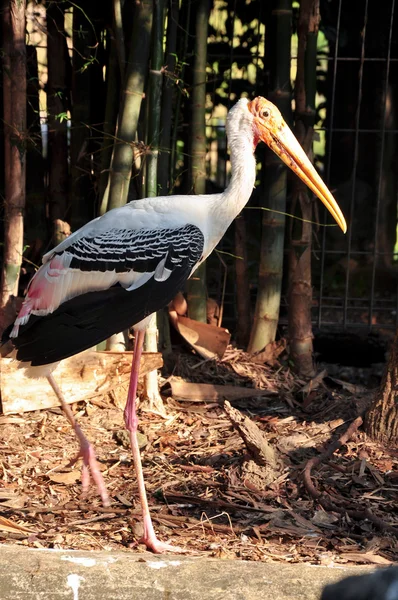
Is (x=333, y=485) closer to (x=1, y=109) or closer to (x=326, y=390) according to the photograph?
(x=326, y=390)

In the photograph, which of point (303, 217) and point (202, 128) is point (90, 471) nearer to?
point (303, 217)

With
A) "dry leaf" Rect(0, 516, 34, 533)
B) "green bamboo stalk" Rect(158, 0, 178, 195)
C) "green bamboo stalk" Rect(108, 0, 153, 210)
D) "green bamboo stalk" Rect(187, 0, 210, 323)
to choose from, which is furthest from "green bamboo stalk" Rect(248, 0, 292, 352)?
"dry leaf" Rect(0, 516, 34, 533)

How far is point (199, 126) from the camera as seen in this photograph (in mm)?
6281

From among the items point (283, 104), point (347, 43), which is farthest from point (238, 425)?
point (347, 43)

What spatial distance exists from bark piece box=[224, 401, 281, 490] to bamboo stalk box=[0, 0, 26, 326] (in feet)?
5.80

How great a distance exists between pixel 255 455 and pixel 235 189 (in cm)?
142

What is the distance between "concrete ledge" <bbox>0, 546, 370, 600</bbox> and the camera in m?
3.28

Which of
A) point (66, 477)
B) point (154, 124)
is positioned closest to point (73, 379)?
point (66, 477)

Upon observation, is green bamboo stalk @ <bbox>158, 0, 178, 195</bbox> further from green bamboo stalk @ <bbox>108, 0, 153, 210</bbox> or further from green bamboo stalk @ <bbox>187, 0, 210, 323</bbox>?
green bamboo stalk @ <bbox>108, 0, 153, 210</bbox>

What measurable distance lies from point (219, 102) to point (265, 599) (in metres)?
5.01

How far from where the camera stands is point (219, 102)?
7.45m

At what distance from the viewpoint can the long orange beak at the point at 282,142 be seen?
4715 mm

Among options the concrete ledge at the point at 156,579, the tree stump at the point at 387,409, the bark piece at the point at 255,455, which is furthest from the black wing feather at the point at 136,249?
the concrete ledge at the point at 156,579

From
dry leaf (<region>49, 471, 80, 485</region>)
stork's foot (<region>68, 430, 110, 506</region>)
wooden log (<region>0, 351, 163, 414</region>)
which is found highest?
wooden log (<region>0, 351, 163, 414</region>)
